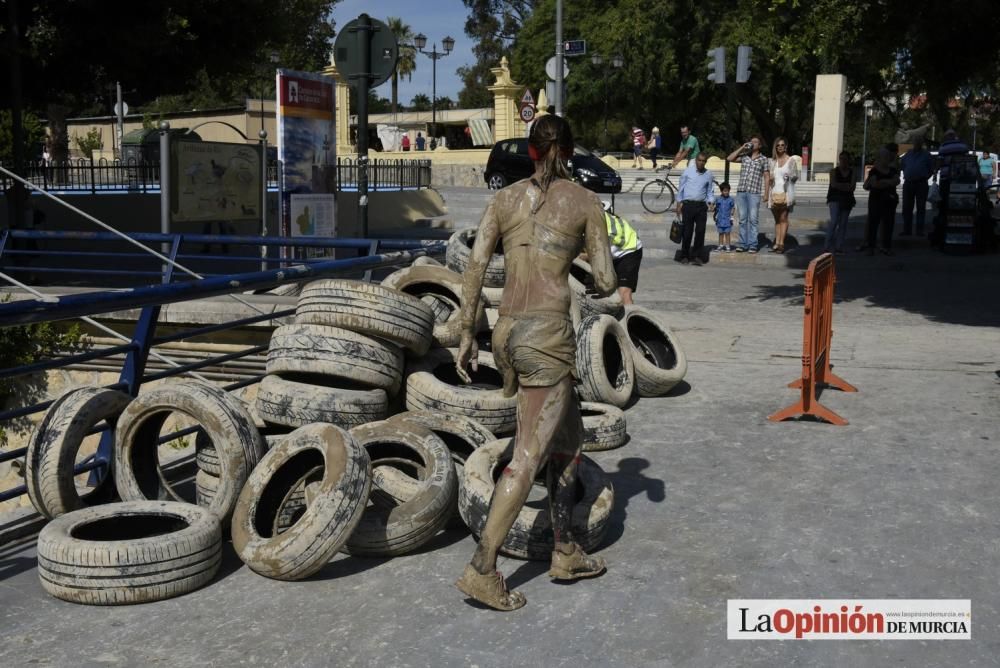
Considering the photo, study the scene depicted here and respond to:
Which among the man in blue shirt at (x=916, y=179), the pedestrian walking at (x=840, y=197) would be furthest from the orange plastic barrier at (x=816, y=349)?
the man in blue shirt at (x=916, y=179)

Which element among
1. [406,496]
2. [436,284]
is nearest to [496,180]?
[436,284]

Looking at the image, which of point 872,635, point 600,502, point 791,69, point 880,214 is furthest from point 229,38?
point 791,69

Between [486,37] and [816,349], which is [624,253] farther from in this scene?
[486,37]

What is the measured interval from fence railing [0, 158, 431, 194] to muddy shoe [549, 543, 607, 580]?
1685 cm

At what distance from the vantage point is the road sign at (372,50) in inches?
456

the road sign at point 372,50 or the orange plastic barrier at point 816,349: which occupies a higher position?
the road sign at point 372,50

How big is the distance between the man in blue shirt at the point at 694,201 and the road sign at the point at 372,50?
7736mm

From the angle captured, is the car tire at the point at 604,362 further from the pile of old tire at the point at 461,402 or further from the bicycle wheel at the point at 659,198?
the bicycle wheel at the point at 659,198

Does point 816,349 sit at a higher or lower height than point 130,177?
lower

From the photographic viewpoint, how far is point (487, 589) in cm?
430

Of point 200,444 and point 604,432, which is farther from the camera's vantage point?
point 604,432

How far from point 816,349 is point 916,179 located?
1390cm

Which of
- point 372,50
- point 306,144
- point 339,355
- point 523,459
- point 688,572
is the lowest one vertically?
point 688,572

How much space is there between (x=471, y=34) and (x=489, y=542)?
90258 mm
